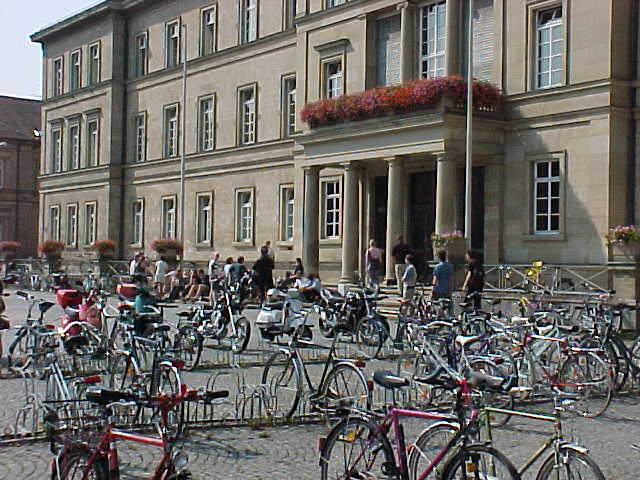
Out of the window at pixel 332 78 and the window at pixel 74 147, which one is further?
Result: the window at pixel 74 147

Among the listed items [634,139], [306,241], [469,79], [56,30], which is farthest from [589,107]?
[56,30]

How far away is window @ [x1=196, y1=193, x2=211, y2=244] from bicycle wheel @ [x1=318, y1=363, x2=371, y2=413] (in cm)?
3363

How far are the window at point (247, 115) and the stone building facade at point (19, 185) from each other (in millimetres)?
37081

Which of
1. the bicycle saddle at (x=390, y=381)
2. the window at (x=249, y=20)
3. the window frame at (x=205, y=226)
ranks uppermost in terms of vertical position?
the window at (x=249, y=20)

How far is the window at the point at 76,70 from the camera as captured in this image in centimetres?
5434

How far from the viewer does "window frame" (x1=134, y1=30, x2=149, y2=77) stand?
4859 cm

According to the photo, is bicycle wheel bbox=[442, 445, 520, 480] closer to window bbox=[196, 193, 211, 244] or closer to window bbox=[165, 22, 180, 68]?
window bbox=[196, 193, 211, 244]

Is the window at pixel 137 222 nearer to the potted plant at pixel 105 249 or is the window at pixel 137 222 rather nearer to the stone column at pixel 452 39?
the potted plant at pixel 105 249

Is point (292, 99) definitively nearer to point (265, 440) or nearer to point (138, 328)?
point (138, 328)

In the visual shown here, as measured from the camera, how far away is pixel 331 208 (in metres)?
35.0

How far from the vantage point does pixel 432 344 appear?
11.9 metres

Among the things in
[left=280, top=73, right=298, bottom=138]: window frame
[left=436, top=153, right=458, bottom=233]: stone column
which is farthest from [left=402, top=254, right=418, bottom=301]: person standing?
[left=280, top=73, right=298, bottom=138]: window frame

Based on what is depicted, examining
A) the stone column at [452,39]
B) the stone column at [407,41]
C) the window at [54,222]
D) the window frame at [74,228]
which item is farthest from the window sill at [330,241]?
the window at [54,222]

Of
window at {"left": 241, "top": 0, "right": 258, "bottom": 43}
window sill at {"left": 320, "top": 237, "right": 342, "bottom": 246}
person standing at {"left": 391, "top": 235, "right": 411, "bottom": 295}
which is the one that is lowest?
person standing at {"left": 391, "top": 235, "right": 411, "bottom": 295}
